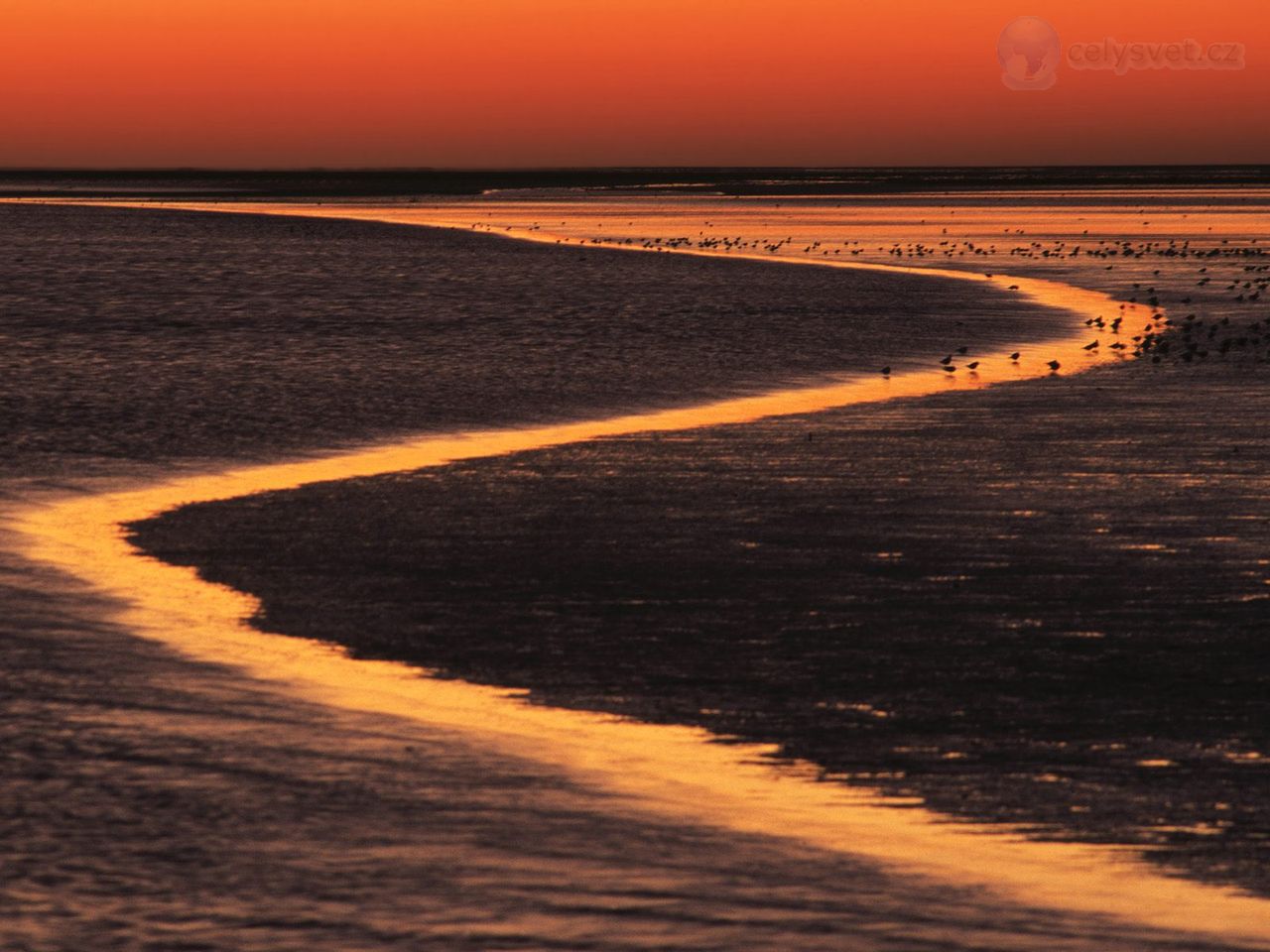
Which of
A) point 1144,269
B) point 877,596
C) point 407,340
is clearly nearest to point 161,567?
point 877,596

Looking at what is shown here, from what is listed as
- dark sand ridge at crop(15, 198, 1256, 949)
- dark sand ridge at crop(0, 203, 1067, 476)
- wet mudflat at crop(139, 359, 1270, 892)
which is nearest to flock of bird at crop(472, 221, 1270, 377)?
dark sand ridge at crop(0, 203, 1067, 476)

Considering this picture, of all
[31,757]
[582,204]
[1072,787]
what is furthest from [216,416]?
[582,204]

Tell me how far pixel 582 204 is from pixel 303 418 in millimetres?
128189

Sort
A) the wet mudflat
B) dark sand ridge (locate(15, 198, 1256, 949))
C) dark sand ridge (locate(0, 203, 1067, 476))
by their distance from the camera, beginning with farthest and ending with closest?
1. dark sand ridge (locate(0, 203, 1067, 476))
2. the wet mudflat
3. dark sand ridge (locate(15, 198, 1256, 949))

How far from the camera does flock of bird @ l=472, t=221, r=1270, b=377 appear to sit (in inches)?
1206

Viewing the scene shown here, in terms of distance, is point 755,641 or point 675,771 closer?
point 675,771

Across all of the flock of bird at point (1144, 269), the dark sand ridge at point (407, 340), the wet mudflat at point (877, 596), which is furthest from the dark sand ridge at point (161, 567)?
the flock of bird at point (1144, 269)

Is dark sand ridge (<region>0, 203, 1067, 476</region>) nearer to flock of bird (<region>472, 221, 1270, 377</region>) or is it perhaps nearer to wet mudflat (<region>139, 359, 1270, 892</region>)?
flock of bird (<region>472, 221, 1270, 377</region>)

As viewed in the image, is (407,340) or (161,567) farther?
(407,340)

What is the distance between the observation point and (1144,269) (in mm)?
55375

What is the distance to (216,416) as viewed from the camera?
900 inches

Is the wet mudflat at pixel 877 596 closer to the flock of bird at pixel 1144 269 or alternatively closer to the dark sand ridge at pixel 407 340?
the dark sand ridge at pixel 407 340

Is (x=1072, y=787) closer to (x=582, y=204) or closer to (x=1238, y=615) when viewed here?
(x=1238, y=615)

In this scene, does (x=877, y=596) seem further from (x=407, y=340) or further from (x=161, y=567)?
(x=407, y=340)
